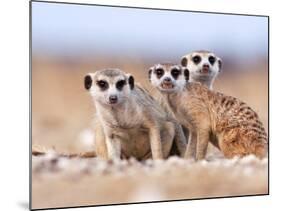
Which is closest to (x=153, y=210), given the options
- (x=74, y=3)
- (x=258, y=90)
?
(x=258, y=90)

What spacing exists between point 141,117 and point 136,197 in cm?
45

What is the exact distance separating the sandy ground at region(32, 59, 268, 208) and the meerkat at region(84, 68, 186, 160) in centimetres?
5

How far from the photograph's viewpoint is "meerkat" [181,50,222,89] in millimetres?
3469

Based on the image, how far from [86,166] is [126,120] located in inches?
13.1

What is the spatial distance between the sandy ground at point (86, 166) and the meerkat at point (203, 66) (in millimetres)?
63

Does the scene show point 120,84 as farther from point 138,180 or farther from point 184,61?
point 138,180

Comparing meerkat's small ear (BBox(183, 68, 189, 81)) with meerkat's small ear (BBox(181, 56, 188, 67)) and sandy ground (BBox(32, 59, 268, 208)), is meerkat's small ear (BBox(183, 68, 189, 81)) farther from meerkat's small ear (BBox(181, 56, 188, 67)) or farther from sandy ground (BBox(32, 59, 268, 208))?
sandy ground (BBox(32, 59, 268, 208))

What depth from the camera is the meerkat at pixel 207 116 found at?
11.2 feet

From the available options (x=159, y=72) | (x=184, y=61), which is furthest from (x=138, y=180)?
(x=184, y=61)

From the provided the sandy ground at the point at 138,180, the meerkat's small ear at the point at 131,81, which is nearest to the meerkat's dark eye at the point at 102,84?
the meerkat's small ear at the point at 131,81

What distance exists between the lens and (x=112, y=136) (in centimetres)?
330

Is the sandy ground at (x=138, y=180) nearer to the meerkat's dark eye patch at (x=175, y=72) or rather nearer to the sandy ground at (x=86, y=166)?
the sandy ground at (x=86, y=166)

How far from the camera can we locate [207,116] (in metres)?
3.52
